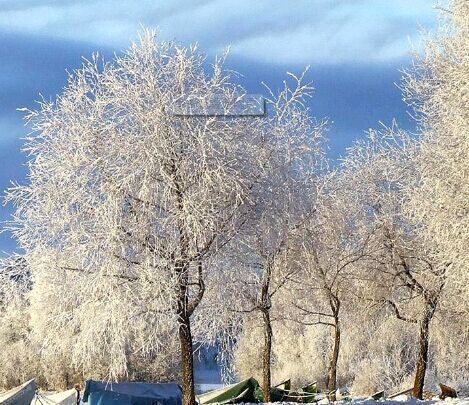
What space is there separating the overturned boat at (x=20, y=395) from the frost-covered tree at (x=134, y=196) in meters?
13.5

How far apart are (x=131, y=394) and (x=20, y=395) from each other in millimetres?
4209

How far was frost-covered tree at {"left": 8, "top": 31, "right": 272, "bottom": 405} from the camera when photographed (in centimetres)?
1767

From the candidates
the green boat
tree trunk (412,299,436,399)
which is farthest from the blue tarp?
tree trunk (412,299,436,399)

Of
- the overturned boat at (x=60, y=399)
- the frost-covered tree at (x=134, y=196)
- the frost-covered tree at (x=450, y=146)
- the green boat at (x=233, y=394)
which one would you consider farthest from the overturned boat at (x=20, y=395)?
the frost-covered tree at (x=450, y=146)

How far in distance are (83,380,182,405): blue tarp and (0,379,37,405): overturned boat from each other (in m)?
2.51

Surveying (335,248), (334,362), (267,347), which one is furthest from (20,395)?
(335,248)

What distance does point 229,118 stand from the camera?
63.1ft

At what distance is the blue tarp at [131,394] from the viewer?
31.6 metres

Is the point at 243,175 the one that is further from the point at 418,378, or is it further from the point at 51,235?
the point at 418,378

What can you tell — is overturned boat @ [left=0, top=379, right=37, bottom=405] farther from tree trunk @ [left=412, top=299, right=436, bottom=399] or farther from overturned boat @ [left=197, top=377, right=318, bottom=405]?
tree trunk @ [left=412, top=299, right=436, bottom=399]

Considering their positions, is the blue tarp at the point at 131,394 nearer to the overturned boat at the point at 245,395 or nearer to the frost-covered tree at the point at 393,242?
the overturned boat at the point at 245,395

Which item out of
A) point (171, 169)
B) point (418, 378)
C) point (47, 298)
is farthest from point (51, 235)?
point (418, 378)

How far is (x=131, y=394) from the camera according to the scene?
34.2 metres

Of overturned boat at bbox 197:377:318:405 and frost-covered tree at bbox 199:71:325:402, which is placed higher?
Answer: frost-covered tree at bbox 199:71:325:402
